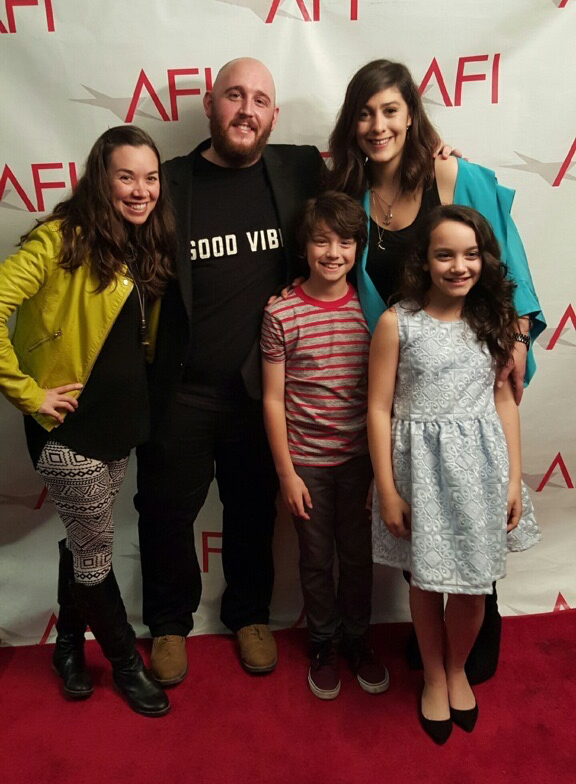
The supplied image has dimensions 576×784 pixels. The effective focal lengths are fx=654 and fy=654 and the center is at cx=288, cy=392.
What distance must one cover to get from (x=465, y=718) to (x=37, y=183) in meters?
A: 1.75

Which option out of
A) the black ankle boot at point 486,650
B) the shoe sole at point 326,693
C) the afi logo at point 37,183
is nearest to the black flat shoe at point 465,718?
the black ankle boot at point 486,650

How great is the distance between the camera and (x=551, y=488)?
203cm

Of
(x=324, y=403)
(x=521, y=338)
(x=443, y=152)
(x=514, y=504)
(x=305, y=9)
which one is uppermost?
(x=305, y=9)

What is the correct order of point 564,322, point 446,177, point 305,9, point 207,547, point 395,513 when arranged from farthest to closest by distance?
point 207,547, point 564,322, point 305,9, point 446,177, point 395,513

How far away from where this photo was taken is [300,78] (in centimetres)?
171

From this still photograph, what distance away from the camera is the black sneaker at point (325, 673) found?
1721 mm

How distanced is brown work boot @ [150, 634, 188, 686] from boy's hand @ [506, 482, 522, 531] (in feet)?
3.16

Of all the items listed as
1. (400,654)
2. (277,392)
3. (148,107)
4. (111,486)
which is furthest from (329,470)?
(148,107)

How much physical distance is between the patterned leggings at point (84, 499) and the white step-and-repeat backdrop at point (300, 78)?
21.0 inches

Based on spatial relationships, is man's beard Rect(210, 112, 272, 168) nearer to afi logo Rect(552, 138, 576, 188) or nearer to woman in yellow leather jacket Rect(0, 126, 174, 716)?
woman in yellow leather jacket Rect(0, 126, 174, 716)

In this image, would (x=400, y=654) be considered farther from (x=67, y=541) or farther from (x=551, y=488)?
(x=67, y=541)

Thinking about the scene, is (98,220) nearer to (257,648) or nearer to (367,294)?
(367,294)

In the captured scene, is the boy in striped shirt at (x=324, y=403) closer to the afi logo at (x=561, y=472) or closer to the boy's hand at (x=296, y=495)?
the boy's hand at (x=296, y=495)

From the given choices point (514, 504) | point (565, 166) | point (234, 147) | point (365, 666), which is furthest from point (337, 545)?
point (565, 166)
